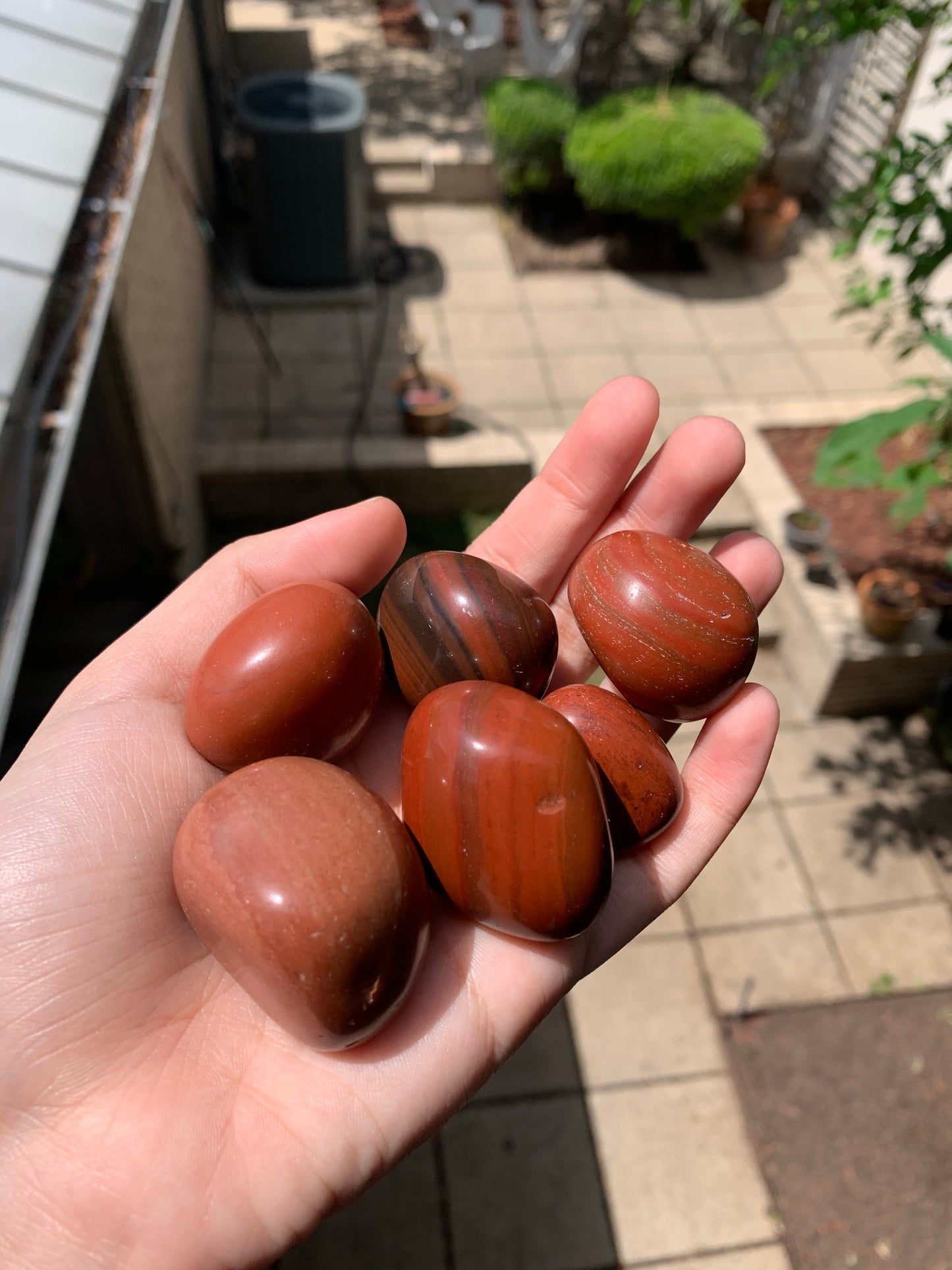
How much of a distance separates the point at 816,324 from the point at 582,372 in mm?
2146

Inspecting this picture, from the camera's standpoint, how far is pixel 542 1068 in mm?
3451

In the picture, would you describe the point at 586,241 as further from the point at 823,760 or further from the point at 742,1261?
the point at 742,1261

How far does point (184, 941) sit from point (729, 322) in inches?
259

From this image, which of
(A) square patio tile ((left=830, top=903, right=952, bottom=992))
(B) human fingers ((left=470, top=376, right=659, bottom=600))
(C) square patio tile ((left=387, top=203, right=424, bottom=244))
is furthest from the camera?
(C) square patio tile ((left=387, top=203, right=424, bottom=244))

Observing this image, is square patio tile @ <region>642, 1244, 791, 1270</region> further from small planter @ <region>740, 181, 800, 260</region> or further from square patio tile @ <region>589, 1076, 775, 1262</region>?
small planter @ <region>740, 181, 800, 260</region>

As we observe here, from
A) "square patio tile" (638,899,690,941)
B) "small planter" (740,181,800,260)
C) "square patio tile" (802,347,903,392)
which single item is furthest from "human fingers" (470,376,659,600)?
"small planter" (740,181,800,260)

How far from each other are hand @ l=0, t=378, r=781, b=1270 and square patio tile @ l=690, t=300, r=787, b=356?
5361mm

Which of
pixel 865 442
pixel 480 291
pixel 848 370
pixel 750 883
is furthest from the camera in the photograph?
pixel 480 291

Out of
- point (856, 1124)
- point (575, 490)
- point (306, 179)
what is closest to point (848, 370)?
point (306, 179)

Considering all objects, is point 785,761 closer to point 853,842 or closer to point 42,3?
point 853,842

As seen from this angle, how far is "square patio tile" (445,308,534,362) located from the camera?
21.5 feet

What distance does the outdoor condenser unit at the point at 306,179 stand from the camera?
615cm

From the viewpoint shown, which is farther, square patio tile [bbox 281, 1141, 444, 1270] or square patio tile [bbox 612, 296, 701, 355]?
square patio tile [bbox 612, 296, 701, 355]

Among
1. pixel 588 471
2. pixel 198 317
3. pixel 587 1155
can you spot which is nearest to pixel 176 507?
pixel 198 317
